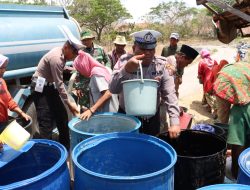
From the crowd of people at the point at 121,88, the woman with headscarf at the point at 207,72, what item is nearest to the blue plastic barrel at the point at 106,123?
the crowd of people at the point at 121,88

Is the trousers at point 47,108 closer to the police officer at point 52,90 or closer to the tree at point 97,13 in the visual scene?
the police officer at point 52,90

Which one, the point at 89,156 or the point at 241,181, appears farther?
the point at 89,156

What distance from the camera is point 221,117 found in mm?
4703

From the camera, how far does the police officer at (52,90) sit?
3619 mm

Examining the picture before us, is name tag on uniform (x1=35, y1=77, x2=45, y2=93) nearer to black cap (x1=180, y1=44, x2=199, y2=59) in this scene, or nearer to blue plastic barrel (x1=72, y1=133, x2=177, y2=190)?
black cap (x1=180, y1=44, x2=199, y2=59)

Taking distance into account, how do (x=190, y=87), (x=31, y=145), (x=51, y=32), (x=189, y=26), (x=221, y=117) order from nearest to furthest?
(x=31, y=145) < (x=221, y=117) < (x=51, y=32) < (x=190, y=87) < (x=189, y=26)

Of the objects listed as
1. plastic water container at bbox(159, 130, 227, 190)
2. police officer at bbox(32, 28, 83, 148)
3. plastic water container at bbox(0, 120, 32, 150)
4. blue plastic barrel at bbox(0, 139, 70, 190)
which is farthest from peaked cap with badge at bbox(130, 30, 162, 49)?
police officer at bbox(32, 28, 83, 148)

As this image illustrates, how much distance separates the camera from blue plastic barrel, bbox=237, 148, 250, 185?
1.63m

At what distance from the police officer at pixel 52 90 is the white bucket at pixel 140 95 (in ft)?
4.62

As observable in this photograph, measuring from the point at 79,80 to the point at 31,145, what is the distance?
2218 millimetres

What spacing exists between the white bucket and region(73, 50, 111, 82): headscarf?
922mm

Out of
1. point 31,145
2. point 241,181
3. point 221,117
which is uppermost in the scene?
point 31,145

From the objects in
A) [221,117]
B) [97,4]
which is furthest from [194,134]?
[97,4]

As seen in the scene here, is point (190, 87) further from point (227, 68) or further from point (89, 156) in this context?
point (89, 156)
